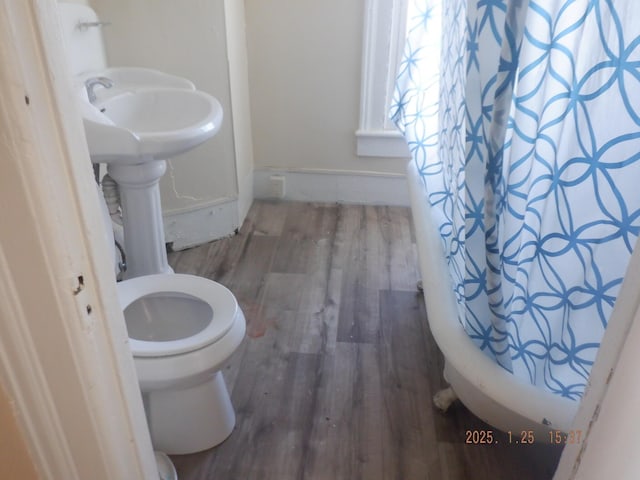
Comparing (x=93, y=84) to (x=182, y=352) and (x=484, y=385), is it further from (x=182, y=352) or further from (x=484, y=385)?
(x=484, y=385)

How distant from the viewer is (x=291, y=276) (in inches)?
86.5

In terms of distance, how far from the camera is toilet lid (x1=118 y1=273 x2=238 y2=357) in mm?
1372

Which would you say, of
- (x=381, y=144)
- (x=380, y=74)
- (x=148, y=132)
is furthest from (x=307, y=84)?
(x=148, y=132)

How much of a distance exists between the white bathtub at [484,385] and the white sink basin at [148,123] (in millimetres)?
774

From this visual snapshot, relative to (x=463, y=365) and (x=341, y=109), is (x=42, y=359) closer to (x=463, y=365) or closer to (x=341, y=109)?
(x=463, y=365)

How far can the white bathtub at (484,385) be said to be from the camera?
3.21 feet

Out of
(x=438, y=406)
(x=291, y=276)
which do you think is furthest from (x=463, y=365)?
(x=291, y=276)

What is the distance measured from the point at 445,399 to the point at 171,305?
837 mm

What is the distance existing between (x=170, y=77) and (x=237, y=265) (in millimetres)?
825

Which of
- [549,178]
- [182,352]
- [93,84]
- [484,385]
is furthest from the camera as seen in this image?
[93,84]

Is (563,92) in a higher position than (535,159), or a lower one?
higher

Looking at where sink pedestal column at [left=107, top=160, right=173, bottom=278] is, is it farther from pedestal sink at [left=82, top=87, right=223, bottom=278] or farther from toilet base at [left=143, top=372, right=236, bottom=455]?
toilet base at [left=143, top=372, right=236, bottom=455]

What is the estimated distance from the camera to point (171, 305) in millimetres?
1458

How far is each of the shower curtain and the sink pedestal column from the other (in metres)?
1.01
